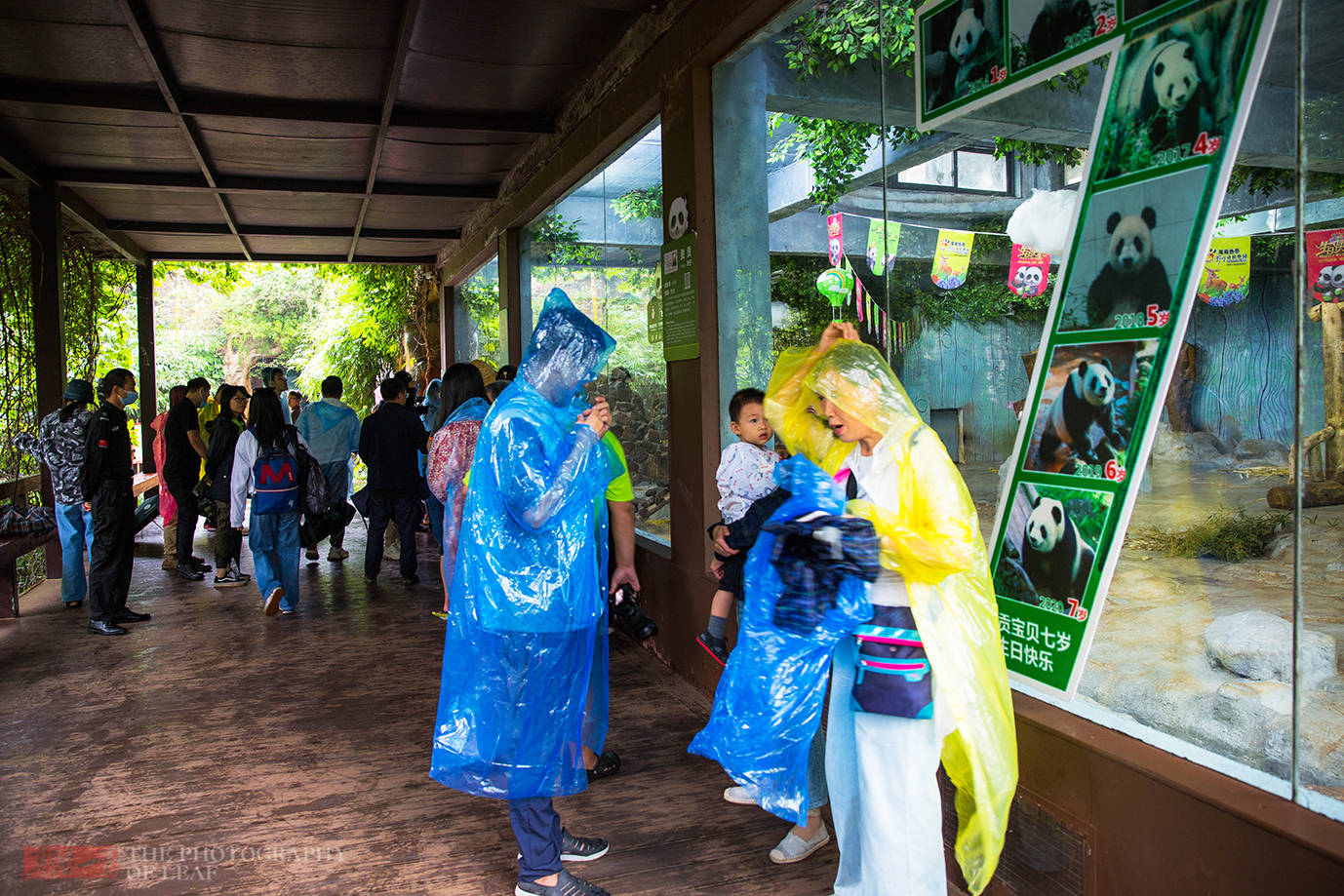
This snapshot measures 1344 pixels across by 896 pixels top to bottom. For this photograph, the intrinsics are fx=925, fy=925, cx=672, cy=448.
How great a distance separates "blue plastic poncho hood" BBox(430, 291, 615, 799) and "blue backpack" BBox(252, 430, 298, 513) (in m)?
3.78

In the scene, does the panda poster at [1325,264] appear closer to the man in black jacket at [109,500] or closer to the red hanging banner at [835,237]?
the red hanging banner at [835,237]

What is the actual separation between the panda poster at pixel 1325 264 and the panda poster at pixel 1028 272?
0.65 meters

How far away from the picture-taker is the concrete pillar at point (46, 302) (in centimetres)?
724

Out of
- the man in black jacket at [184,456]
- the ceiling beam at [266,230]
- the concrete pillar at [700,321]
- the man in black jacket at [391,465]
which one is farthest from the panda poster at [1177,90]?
the ceiling beam at [266,230]

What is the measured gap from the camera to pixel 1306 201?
1.85 m

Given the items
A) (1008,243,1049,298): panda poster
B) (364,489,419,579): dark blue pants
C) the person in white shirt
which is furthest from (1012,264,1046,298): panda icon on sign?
(364,489,419,579): dark blue pants

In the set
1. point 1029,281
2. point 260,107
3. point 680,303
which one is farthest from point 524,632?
point 260,107

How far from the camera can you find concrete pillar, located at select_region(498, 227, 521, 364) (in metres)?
7.80

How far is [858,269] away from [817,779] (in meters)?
1.75

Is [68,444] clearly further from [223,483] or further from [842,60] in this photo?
[842,60]

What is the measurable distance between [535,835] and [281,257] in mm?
10245

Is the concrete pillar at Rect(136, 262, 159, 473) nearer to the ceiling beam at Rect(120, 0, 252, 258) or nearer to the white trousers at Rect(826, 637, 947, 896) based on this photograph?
the ceiling beam at Rect(120, 0, 252, 258)

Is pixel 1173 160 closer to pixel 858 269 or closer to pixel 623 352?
pixel 858 269

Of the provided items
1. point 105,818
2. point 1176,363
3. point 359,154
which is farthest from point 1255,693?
point 359,154
